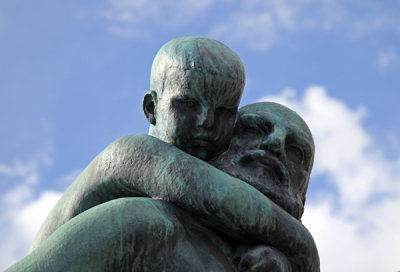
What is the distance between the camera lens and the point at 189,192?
399 cm

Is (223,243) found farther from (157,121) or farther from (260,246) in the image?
(157,121)

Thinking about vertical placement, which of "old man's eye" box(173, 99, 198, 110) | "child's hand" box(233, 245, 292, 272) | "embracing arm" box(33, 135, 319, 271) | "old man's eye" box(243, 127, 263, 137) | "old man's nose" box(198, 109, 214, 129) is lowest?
"child's hand" box(233, 245, 292, 272)

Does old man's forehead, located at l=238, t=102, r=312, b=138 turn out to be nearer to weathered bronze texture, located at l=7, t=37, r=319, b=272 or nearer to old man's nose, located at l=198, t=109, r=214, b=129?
weathered bronze texture, located at l=7, t=37, r=319, b=272

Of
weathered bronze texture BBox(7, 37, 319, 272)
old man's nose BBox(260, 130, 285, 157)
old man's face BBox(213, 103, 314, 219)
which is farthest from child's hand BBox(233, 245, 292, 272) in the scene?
old man's nose BBox(260, 130, 285, 157)

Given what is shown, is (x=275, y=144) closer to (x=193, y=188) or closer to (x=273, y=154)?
(x=273, y=154)

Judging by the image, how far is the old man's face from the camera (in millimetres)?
4371

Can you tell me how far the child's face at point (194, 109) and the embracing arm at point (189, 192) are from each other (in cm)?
16

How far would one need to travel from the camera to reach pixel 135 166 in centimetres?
413

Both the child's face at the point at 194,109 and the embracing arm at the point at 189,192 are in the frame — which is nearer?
the embracing arm at the point at 189,192

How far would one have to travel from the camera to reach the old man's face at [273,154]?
437 cm

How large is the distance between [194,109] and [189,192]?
520 mm

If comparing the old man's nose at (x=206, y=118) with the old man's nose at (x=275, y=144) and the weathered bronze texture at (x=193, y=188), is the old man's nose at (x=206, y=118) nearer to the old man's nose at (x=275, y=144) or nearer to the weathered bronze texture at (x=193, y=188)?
the weathered bronze texture at (x=193, y=188)

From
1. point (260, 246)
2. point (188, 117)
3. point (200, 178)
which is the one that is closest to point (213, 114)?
point (188, 117)

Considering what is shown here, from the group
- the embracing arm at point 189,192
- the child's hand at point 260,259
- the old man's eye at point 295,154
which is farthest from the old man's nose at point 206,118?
the child's hand at point 260,259
